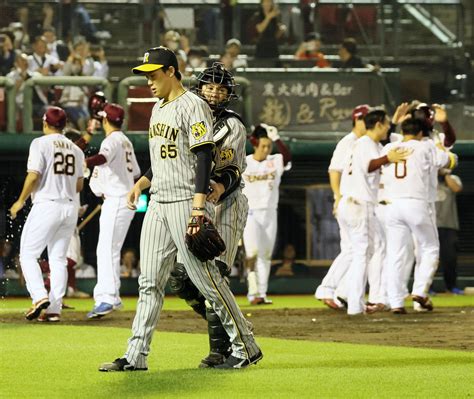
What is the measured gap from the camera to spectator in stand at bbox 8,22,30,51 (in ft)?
62.3

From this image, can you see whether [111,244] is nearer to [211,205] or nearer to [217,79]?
[217,79]

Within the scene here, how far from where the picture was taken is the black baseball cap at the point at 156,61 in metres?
7.35

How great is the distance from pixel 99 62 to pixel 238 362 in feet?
38.5

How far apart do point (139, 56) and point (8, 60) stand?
2.02 m

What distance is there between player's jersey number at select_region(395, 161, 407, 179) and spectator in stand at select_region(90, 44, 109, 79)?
6.73 m

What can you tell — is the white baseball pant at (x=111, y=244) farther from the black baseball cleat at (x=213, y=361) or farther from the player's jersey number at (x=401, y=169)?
the black baseball cleat at (x=213, y=361)

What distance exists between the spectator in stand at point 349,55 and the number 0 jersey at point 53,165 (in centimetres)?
744

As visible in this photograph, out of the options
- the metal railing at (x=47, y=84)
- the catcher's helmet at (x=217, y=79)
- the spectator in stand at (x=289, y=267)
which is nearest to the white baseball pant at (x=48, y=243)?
the catcher's helmet at (x=217, y=79)

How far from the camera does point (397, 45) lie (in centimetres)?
1952

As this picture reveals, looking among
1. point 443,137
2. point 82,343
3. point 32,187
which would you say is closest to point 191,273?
point 82,343

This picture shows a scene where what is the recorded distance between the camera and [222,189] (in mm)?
7746

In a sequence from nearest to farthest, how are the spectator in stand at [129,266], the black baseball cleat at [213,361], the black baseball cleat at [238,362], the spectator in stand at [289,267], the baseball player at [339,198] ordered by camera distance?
the black baseball cleat at [238,362]
the black baseball cleat at [213,361]
the baseball player at [339,198]
the spectator in stand at [129,266]
the spectator in stand at [289,267]

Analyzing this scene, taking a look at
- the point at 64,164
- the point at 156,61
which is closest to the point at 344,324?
the point at 64,164

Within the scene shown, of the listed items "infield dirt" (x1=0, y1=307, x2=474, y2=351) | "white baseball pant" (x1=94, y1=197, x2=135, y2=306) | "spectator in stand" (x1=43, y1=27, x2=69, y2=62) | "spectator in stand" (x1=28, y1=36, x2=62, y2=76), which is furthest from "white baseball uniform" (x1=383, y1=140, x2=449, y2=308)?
"spectator in stand" (x1=43, y1=27, x2=69, y2=62)
